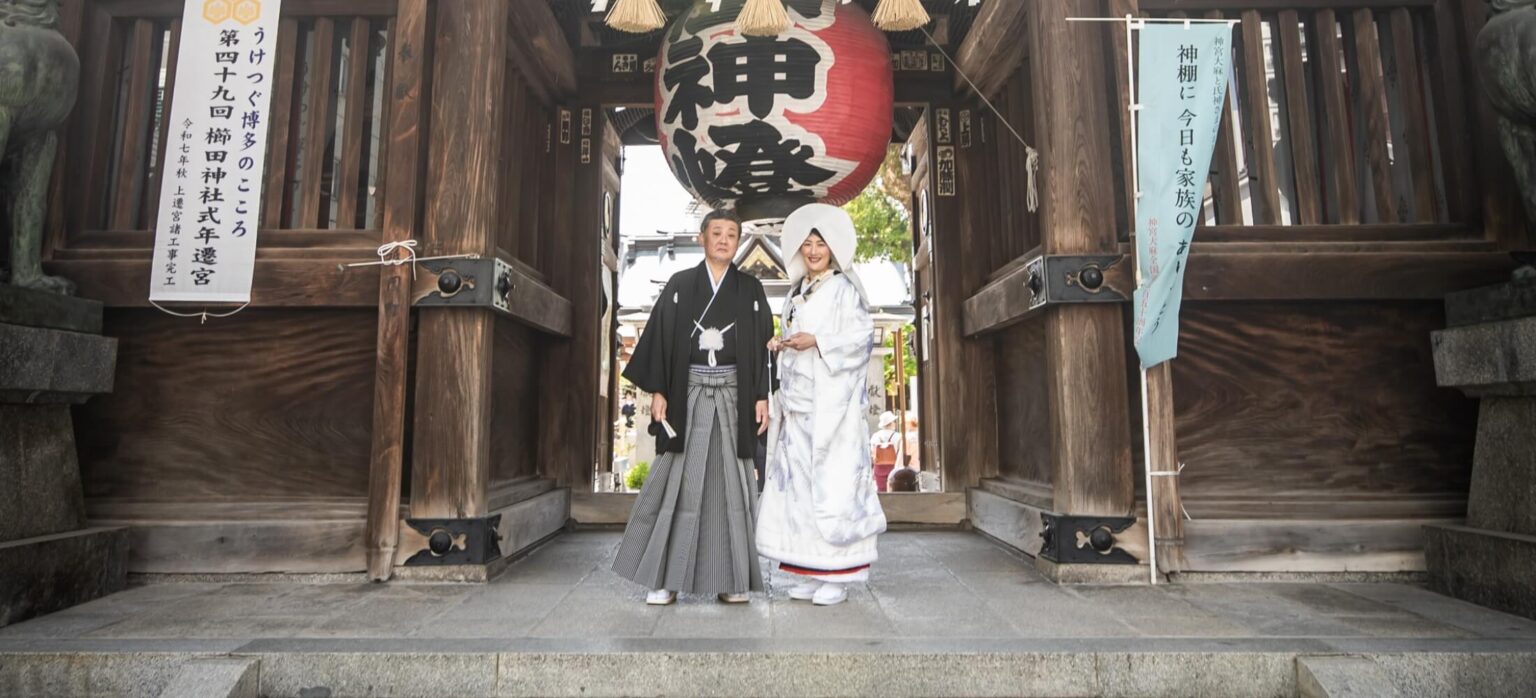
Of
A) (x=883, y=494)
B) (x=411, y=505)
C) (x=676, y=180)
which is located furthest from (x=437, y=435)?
(x=883, y=494)

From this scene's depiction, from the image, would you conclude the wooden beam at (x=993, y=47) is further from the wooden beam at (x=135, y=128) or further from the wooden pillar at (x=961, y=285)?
the wooden beam at (x=135, y=128)

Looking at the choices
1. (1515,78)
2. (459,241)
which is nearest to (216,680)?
(459,241)

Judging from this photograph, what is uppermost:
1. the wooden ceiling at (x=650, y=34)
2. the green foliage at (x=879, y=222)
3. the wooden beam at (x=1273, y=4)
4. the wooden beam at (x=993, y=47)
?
the green foliage at (x=879, y=222)

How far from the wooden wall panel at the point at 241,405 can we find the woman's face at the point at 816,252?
283 cm

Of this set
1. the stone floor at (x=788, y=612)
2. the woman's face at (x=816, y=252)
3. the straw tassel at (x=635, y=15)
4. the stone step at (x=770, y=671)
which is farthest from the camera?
the straw tassel at (x=635, y=15)

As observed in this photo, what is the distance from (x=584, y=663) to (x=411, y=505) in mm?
2120

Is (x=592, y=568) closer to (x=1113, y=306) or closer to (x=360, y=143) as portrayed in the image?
(x=360, y=143)

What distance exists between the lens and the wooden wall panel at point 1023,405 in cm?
552

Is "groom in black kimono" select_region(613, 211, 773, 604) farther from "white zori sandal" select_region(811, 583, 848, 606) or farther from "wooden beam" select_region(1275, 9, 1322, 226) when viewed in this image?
"wooden beam" select_region(1275, 9, 1322, 226)

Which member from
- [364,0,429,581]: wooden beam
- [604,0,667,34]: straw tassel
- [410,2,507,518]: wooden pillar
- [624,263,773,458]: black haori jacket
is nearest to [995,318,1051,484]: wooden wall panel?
[624,263,773,458]: black haori jacket

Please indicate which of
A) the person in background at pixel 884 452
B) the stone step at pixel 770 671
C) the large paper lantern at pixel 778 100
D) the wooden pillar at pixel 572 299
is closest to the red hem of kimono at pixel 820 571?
the stone step at pixel 770 671

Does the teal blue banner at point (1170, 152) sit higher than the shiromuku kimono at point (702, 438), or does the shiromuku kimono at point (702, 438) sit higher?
the teal blue banner at point (1170, 152)

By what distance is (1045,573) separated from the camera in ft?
15.2

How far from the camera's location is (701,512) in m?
4.27
